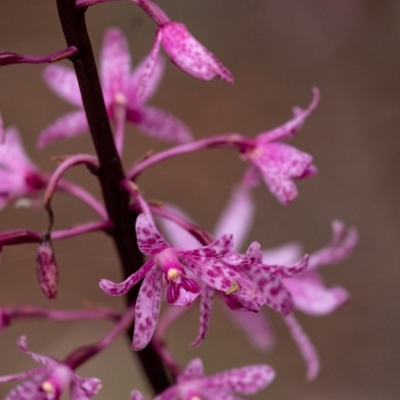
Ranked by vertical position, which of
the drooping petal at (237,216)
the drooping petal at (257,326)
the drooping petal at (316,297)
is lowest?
the drooping petal at (257,326)

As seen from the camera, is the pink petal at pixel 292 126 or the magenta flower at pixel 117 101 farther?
the magenta flower at pixel 117 101

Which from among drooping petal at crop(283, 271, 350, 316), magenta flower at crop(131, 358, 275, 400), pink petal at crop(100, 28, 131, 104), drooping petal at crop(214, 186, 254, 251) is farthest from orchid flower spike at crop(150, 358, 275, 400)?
drooping petal at crop(214, 186, 254, 251)

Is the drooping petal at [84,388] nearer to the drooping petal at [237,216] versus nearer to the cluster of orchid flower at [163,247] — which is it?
the cluster of orchid flower at [163,247]

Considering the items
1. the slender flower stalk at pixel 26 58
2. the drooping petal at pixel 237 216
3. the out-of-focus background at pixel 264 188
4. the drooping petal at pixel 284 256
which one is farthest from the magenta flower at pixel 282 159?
the out-of-focus background at pixel 264 188

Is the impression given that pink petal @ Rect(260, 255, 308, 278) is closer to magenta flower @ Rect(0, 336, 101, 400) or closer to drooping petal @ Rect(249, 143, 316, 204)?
drooping petal @ Rect(249, 143, 316, 204)

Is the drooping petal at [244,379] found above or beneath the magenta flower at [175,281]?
beneath

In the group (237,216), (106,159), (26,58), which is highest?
(26,58)

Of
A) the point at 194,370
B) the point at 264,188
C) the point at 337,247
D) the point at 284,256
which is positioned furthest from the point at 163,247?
the point at 264,188

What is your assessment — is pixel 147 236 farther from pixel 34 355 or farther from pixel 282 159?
pixel 282 159
